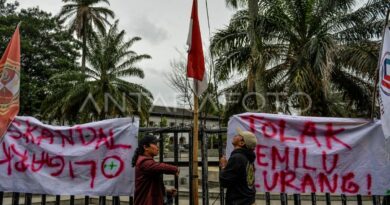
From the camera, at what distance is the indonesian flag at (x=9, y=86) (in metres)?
5.41

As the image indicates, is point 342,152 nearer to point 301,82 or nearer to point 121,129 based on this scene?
point 121,129

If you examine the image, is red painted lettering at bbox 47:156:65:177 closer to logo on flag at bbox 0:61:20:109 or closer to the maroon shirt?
logo on flag at bbox 0:61:20:109

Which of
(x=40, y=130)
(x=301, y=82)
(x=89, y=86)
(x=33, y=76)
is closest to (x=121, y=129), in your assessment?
(x=40, y=130)

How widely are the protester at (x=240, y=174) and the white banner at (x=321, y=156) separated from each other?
0.76 m

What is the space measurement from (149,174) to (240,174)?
95 cm

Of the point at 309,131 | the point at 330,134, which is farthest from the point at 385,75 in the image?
the point at 309,131

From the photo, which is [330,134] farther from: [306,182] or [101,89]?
[101,89]

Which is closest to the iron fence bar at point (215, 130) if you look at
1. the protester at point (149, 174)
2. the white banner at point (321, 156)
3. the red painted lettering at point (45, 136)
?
the white banner at point (321, 156)

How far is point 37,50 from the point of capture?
34.4m

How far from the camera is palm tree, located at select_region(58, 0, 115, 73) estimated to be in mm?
35781

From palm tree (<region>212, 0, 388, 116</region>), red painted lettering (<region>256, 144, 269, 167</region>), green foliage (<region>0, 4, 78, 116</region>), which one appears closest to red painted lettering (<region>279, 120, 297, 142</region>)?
red painted lettering (<region>256, 144, 269, 167</region>)

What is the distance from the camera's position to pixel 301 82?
12891mm

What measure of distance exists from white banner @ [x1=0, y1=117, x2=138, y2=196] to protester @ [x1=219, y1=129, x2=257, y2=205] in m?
1.53

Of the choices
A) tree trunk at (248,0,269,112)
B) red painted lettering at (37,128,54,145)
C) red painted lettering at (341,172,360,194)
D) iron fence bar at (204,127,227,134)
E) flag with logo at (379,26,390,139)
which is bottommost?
red painted lettering at (341,172,360,194)
